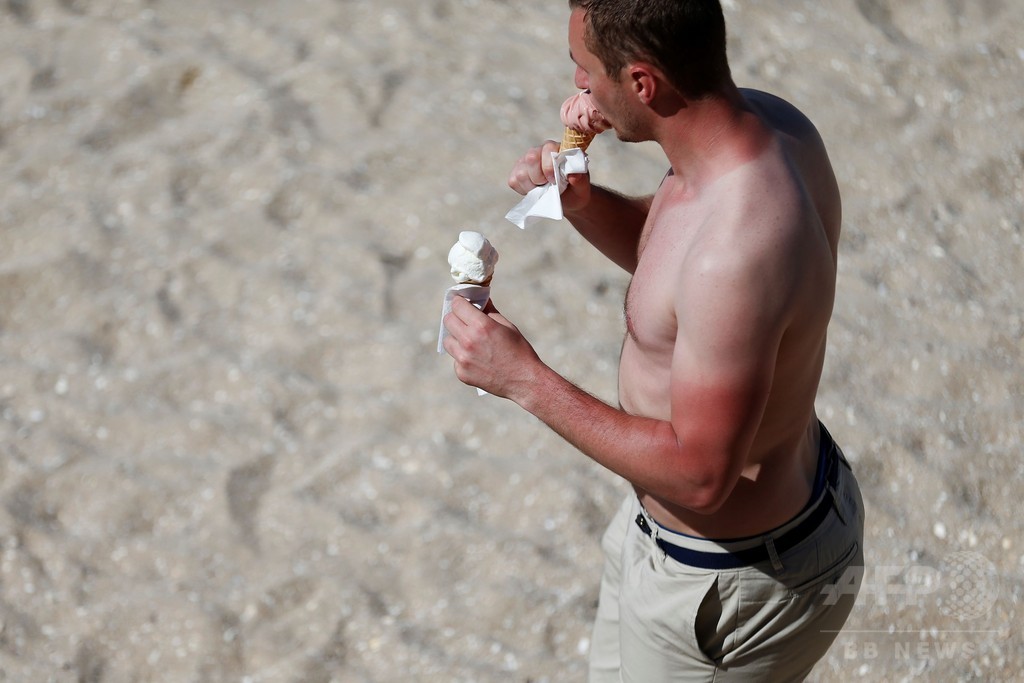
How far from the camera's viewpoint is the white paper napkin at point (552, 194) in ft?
6.56

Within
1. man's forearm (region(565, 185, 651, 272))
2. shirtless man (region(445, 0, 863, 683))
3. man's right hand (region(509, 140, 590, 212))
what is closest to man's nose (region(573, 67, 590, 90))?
shirtless man (region(445, 0, 863, 683))

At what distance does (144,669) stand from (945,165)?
3.64 m

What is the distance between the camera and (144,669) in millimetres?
2842

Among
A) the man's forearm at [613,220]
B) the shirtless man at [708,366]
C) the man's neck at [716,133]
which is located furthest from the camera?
the man's forearm at [613,220]

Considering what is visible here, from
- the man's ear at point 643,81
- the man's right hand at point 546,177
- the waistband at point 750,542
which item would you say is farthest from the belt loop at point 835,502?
the man's ear at point 643,81

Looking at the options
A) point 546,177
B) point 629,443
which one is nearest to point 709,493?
point 629,443

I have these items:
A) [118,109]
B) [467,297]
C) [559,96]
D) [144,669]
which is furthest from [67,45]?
[467,297]

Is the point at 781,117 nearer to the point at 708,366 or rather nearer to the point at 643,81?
the point at 643,81

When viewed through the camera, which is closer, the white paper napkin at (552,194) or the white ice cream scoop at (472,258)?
the white ice cream scoop at (472,258)

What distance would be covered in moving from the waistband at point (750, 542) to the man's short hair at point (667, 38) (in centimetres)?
82

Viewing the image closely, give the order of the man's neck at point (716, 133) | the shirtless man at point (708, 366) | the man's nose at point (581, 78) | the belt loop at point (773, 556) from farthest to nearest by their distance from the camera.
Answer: the belt loop at point (773, 556) → the man's nose at point (581, 78) → the man's neck at point (716, 133) → the shirtless man at point (708, 366)

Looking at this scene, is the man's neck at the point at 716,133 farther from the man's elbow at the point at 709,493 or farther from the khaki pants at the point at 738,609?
the khaki pants at the point at 738,609

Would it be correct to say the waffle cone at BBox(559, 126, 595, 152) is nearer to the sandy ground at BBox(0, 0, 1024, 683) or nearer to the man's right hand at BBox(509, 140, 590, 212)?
the man's right hand at BBox(509, 140, 590, 212)

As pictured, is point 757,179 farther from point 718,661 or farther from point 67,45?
point 67,45
